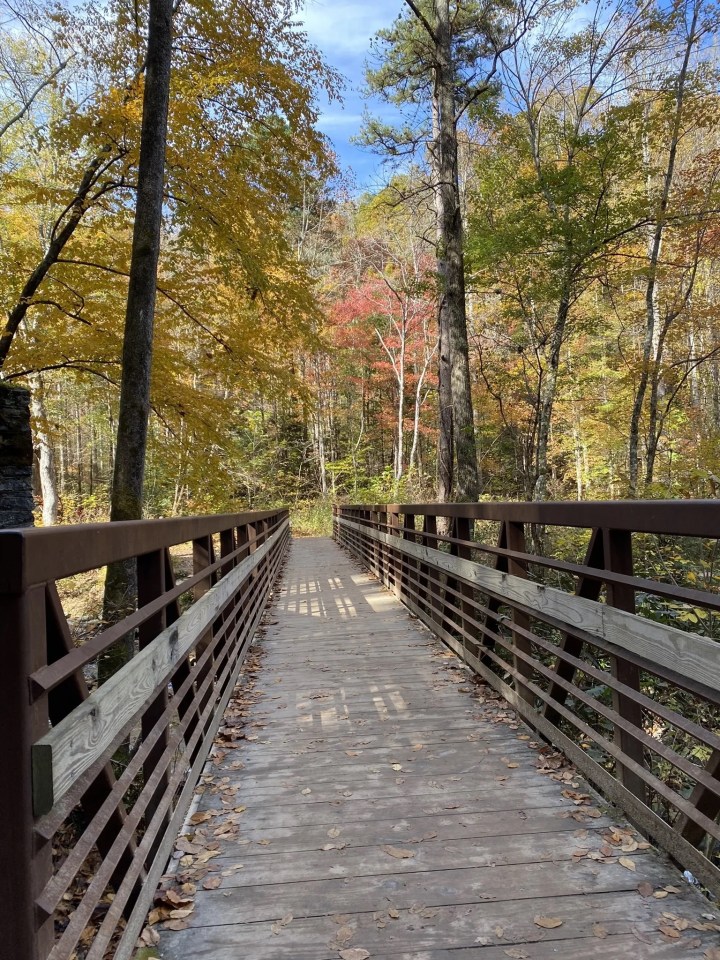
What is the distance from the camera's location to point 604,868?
7.49ft

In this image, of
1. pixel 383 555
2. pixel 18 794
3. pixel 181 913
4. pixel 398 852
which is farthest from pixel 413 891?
pixel 383 555

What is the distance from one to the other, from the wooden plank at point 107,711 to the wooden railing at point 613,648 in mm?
1752

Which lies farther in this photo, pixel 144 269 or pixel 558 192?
pixel 558 192

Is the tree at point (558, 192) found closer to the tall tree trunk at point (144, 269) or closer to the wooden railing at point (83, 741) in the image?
the tall tree trunk at point (144, 269)

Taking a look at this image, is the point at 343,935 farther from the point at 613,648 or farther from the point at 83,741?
the point at 613,648

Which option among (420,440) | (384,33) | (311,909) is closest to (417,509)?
(311,909)

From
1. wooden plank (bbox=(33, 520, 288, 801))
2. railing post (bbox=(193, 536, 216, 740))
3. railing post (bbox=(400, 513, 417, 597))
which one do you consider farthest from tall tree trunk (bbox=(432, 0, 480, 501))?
wooden plank (bbox=(33, 520, 288, 801))

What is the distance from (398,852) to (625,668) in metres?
1.18

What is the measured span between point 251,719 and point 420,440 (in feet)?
92.7

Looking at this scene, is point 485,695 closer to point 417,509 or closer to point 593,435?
point 417,509

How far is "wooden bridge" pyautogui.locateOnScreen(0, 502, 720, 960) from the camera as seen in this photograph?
4.70 ft

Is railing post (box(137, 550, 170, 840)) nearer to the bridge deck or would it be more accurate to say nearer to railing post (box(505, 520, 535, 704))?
the bridge deck

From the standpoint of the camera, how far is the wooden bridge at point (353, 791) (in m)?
1.43

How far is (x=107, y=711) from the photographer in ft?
5.67
